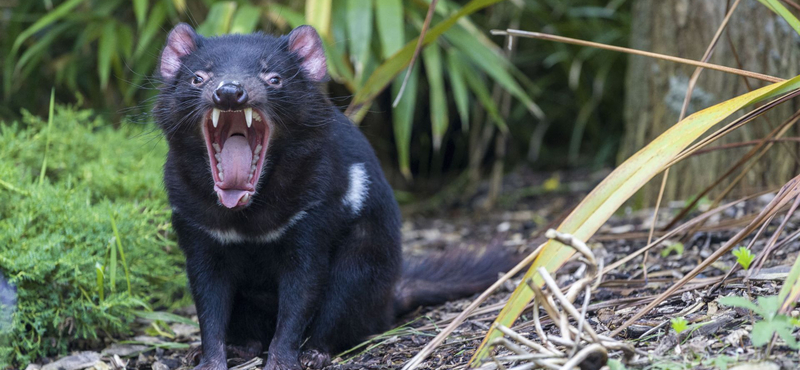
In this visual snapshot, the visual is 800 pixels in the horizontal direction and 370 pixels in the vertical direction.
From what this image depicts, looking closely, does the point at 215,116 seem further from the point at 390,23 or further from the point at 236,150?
the point at 390,23

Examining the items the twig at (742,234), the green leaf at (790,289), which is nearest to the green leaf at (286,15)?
the twig at (742,234)

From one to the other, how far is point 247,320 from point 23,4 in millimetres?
3262

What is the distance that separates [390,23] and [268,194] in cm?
190

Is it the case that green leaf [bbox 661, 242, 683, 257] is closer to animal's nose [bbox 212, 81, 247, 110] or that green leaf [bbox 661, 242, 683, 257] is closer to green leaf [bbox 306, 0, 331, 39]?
animal's nose [bbox 212, 81, 247, 110]

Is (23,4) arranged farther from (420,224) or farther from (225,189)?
(225,189)

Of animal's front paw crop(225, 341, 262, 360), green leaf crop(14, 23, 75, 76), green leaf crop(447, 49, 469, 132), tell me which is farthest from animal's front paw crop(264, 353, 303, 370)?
green leaf crop(14, 23, 75, 76)

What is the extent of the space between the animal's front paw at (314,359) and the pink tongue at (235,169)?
0.60m

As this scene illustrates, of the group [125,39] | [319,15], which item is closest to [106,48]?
[125,39]

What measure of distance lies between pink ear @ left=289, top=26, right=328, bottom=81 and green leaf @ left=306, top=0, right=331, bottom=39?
133 centimetres

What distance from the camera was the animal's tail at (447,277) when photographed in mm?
3084

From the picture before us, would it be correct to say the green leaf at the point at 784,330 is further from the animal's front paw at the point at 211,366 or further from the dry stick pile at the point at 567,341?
the animal's front paw at the point at 211,366

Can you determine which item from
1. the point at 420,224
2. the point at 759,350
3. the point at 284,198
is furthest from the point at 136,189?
the point at 759,350

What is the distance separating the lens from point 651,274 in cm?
281

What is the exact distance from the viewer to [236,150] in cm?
238
